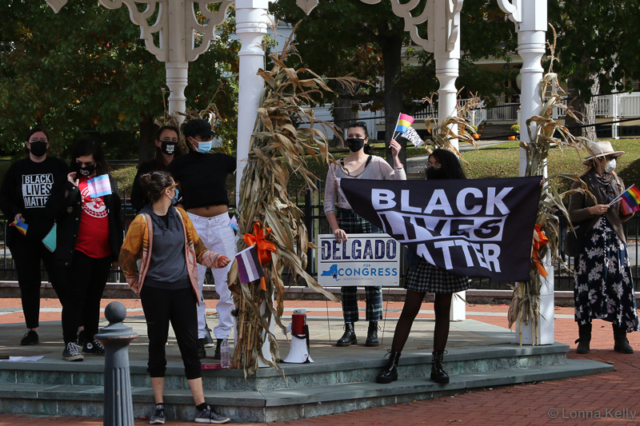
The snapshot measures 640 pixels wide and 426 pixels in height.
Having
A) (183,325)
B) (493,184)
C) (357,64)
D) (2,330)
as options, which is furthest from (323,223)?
(357,64)

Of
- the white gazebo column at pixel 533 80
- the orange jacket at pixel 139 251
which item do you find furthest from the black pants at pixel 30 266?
the white gazebo column at pixel 533 80

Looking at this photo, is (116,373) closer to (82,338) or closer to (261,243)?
(261,243)

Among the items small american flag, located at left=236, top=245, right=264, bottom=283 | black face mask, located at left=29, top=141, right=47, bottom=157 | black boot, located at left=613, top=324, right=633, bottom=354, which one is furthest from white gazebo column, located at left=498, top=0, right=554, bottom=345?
black face mask, located at left=29, top=141, right=47, bottom=157

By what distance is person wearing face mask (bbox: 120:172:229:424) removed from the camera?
548 cm

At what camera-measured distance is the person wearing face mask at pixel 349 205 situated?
23.6ft

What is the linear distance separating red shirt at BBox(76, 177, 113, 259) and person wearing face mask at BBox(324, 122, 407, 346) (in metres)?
2.01

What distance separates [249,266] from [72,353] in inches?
70.7

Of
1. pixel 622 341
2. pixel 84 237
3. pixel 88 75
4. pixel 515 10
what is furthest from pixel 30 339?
pixel 88 75

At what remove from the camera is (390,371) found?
21.2ft

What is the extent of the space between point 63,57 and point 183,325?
48.3 ft

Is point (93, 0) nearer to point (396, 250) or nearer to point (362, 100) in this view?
point (362, 100)

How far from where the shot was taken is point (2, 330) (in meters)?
8.68

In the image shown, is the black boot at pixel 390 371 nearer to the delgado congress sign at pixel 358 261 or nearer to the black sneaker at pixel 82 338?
the delgado congress sign at pixel 358 261

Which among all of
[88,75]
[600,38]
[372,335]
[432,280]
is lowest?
[372,335]
